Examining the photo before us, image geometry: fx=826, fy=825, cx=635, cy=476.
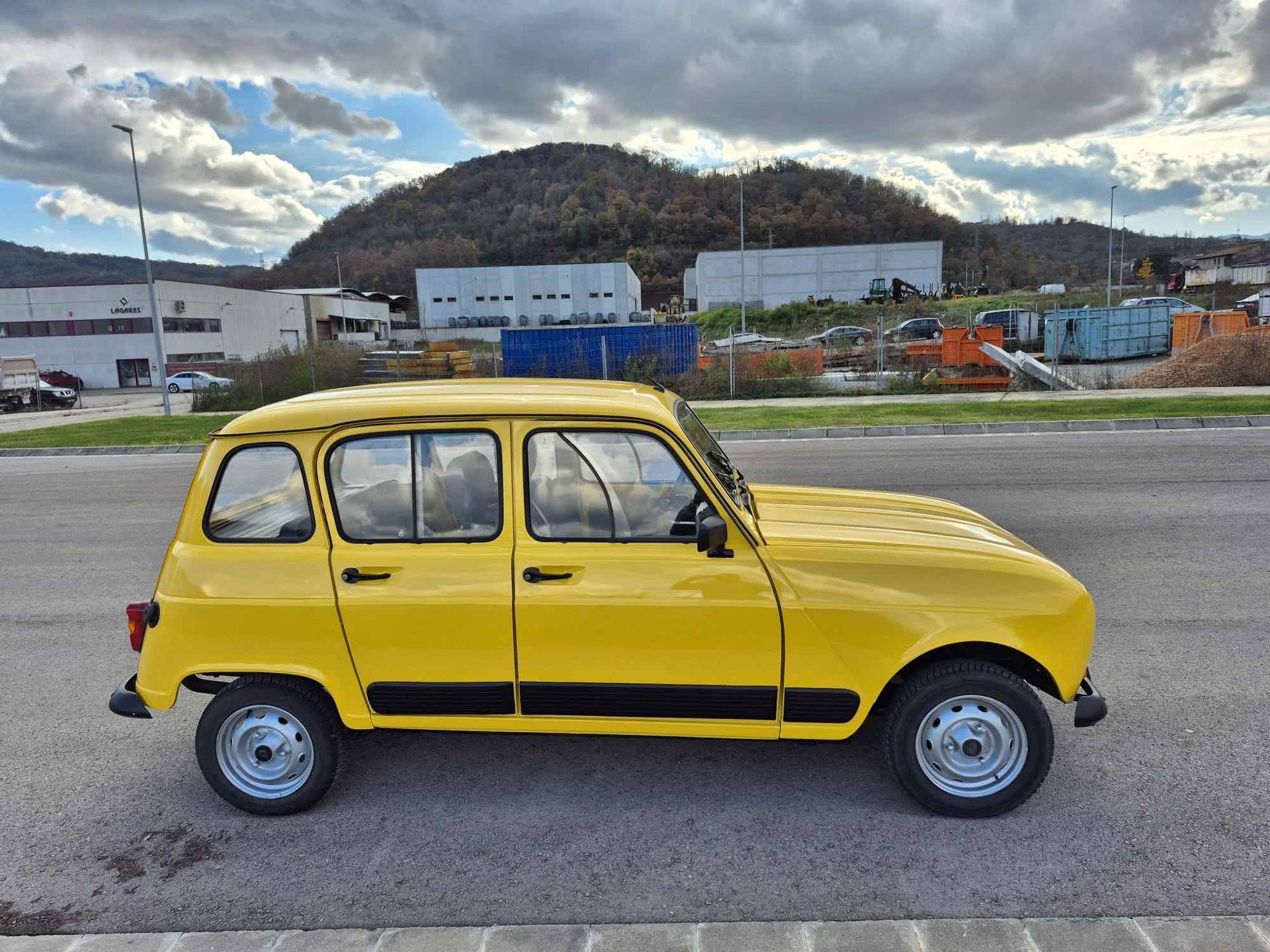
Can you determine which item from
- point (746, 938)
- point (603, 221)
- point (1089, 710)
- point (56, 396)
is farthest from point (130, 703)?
point (603, 221)

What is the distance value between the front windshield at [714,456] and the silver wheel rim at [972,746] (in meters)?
1.14

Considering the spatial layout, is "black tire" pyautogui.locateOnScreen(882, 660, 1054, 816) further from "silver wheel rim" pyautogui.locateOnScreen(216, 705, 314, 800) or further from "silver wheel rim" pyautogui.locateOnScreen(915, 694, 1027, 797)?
"silver wheel rim" pyautogui.locateOnScreen(216, 705, 314, 800)

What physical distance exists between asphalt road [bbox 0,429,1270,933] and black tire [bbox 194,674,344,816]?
96 mm

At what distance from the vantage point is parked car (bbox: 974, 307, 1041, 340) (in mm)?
31875

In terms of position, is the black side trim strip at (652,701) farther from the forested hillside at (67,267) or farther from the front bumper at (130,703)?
the forested hillside at (67,267)

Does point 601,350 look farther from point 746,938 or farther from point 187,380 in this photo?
point 187,380

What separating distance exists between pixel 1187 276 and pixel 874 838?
10662 cm

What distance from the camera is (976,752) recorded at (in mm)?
3336

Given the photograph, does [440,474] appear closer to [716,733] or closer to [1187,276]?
[716,733]

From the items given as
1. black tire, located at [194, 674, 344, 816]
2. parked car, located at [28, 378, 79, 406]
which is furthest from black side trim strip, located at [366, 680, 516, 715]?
parked car, located at [28, 378, 79, 406]

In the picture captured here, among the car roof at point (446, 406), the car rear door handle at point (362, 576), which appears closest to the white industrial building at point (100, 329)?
the car roof at point (446, 406)

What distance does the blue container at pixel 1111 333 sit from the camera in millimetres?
27609

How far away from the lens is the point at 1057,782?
3.63 meters

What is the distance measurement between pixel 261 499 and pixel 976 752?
10.3 feet
